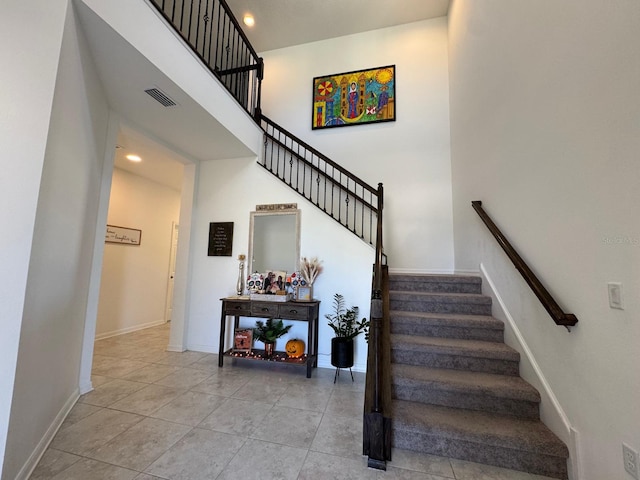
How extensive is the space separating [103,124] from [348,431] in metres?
3.57

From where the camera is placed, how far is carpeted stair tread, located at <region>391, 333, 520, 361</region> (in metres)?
2.23

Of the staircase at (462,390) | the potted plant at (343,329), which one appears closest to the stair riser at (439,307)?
the staircase at (462,390)

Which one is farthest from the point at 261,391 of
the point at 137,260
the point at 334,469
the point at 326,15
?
the point at 326,15

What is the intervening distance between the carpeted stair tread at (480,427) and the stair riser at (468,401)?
4 cm

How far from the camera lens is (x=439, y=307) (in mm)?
2889

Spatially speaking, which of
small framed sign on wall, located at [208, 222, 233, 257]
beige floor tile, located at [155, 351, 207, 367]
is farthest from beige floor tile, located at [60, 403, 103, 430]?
small framed sign on wall, located at [208, 222, 233, 257]

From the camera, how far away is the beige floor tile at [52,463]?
1.54 metres

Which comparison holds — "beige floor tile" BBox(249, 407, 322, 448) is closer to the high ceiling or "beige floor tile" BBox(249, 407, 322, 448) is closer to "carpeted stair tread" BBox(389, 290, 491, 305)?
"carpeted stair tread" BBox(389, 290, 491, 305)

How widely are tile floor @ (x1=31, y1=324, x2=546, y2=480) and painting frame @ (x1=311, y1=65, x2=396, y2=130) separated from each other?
3980mm

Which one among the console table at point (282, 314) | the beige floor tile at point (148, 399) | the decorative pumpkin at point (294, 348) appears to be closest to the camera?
the beige floor tile at point (148, 399)

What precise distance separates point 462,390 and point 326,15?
5.51 m

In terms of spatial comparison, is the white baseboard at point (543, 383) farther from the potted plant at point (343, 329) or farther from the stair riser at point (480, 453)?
the potted plant at point (343, 329)

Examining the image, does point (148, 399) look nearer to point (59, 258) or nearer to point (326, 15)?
point (59, 258)

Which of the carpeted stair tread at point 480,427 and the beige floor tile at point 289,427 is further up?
the carpeted stair tread at point 480,427
